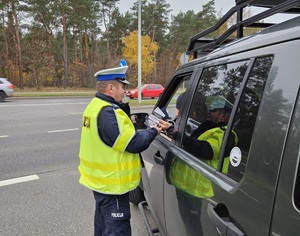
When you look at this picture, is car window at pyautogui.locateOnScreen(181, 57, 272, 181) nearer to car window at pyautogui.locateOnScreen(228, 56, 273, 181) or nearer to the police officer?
car window at pyautogui.locateOnScreen(228, 56, 273, 181)

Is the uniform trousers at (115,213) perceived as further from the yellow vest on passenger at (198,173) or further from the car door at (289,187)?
the car door at (289,187)

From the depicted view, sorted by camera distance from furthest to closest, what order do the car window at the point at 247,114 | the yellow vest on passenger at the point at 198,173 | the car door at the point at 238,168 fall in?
the yellow vest on passenger at the point at 198,173 < the car window at the point at 247,114 < the car door at the point at 238,168

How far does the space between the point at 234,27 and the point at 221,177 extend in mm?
997

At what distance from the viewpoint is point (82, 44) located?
44.0 meters

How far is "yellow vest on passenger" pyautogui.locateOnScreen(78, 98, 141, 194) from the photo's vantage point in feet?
6.31

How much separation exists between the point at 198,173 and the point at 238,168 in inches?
13.0

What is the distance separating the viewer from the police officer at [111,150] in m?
1.90

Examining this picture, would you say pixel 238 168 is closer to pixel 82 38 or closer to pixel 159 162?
pixel 159 162

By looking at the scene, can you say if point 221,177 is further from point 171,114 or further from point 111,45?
point 111,45

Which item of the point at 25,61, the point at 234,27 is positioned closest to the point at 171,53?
the point at 25,61

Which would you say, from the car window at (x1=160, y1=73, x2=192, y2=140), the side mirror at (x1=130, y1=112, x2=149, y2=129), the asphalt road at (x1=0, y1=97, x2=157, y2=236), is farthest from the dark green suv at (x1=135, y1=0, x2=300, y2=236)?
the asphalt road at (x1=0, y1=97, x2=157, y2=236)

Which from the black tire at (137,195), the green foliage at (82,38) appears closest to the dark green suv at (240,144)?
the black tire at (137,195)

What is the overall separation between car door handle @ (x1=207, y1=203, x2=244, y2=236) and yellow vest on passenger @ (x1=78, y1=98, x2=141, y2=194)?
79cm

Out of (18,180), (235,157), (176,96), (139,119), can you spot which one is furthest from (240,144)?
(18,180)
